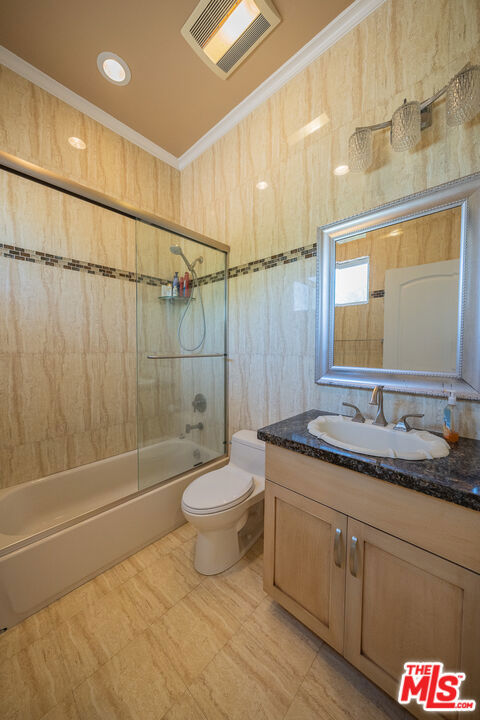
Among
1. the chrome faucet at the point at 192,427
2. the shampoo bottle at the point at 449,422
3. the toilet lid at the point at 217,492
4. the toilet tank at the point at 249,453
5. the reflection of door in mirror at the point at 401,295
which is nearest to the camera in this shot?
the shampoo bottle at the point at 449,422

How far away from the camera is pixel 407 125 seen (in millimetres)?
1096

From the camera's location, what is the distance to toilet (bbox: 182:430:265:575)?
1.33 metres

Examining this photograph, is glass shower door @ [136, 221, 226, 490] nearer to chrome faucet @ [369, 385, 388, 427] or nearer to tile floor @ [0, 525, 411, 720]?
tile floor @ [0, 525, 411, 720]

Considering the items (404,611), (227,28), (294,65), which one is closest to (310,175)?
(294,65)

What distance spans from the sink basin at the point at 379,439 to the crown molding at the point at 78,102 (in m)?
2.53

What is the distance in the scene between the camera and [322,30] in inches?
55.0

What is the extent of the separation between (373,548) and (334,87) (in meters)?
2.20

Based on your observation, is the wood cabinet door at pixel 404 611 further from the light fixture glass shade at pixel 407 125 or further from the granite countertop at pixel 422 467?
the light fixture glass shade at pixel 407 125

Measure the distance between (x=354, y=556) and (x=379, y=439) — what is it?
19.1 inches

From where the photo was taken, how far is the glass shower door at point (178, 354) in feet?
5.43

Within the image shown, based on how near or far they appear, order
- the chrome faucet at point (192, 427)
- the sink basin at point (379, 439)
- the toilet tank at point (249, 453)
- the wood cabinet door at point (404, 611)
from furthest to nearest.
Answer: the chrome faucet at point (192, 427)
the toilet tank at point (249, 453)
the sink basin at point (379, 439)
the wood cabinet door at point (404, 611)

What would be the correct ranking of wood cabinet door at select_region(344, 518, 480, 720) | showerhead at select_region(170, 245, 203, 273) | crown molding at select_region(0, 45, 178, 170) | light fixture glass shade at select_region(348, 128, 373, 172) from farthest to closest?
showerhead at select_region(170, 245, 203, 273) → crown molding at select_region(0, 45, 178, 170) → light fixture glass shade at select_region(348, 128, 373, 172) → wood cabinet door at select_region(344, 518, 480, 720)

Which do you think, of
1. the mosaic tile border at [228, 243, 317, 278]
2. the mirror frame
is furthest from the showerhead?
the mirror frame

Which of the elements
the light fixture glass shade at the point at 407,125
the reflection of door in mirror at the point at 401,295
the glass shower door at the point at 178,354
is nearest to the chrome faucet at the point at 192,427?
the glass shower door at the point at 178,354
